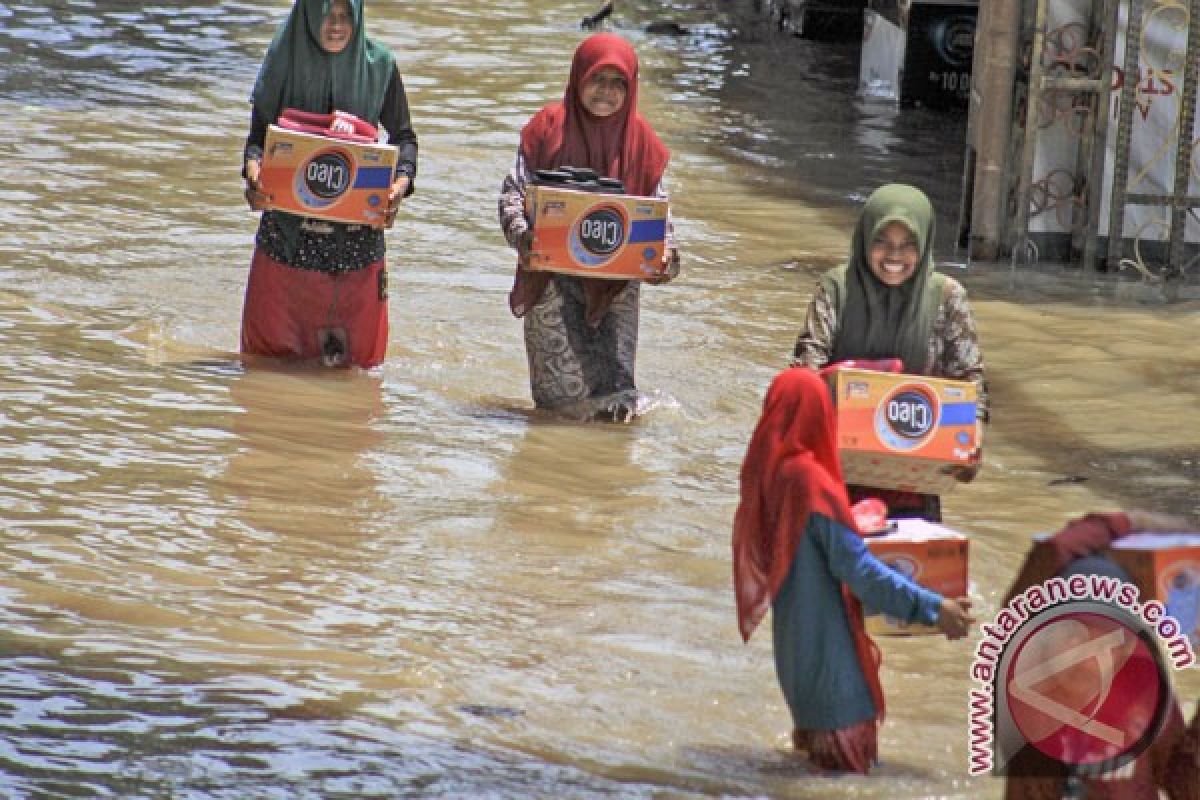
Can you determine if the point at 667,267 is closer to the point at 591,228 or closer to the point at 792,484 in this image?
the point at 591,228

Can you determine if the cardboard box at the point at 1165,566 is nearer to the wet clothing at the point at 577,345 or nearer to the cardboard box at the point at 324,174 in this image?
the wet clothing at the point at 577,345

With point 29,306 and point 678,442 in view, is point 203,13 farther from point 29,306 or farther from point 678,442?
point 678,442

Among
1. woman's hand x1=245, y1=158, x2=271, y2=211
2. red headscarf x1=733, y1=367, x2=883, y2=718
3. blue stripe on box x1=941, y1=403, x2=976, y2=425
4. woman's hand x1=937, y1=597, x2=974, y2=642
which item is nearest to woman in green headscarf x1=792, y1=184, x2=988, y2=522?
blue stripe on box x1=941, y1=403, x2=976, y2=425

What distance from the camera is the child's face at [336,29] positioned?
8352mm

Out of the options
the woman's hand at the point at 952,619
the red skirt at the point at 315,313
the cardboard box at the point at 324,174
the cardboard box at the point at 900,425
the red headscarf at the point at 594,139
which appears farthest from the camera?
the red skirt at the point at 315,313

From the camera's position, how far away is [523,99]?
1705 cm

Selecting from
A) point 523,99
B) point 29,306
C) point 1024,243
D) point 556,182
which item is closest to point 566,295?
point 556,182

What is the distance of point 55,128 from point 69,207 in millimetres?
2525

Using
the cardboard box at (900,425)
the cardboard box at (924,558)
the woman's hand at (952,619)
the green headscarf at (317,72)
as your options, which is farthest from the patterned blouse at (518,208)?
the woman's hand at (952,619)

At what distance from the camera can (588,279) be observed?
8258 millimetres

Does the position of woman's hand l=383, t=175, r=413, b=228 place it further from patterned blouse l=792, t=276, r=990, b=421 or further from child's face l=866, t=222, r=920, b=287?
child's face l=866, t=222, r=920, b=287

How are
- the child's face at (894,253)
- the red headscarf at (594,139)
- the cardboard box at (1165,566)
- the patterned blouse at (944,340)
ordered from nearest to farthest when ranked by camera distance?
the cardboard box at (1165,566) < the child's face at (894,253) < the patterned blouse at (944,340) < the red headscarf at (594,139)

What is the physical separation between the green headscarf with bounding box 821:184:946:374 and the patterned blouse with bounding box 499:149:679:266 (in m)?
1.90

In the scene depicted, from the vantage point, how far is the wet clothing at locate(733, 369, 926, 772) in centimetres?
506
